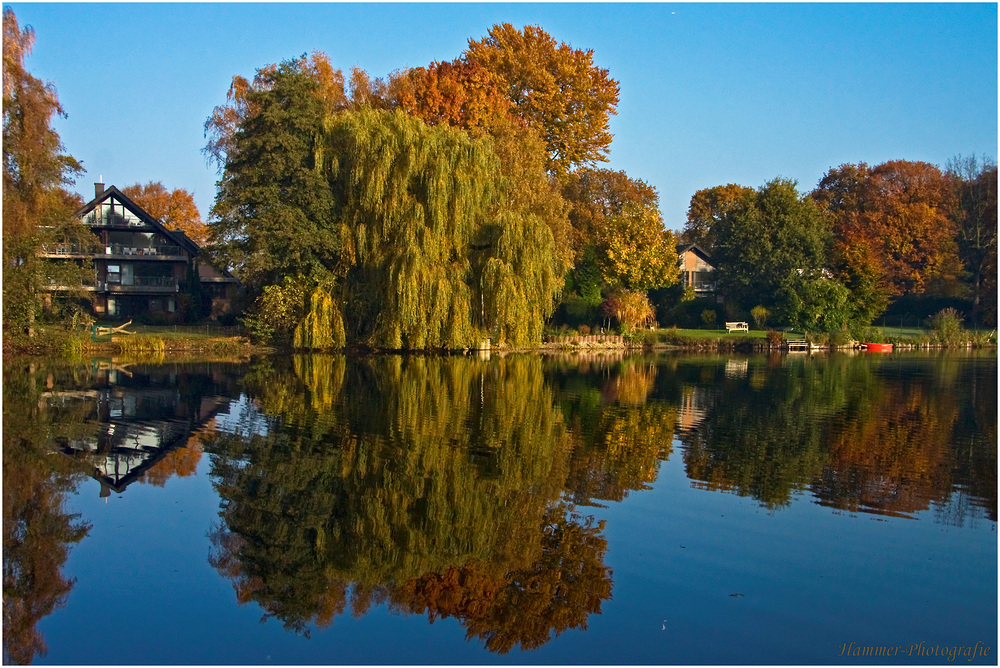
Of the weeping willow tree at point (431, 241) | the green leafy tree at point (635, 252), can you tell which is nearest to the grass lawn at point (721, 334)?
the green leafy tree at point (635, 252)

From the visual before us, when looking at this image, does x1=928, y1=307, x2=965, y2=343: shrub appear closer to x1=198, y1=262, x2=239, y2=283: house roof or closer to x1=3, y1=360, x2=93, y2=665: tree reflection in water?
x1=198, y1=262, x2=239, y2=283: house roof

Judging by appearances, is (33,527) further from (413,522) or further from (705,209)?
(705,209)

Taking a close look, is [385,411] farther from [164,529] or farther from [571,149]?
[571,149]

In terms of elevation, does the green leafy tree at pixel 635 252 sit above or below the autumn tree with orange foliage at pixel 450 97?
below

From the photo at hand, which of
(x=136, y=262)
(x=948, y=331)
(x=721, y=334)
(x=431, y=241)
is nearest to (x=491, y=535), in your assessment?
(x=431, y=241)

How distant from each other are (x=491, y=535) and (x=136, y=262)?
5015 centimetres

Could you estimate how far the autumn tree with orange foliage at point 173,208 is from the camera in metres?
77.6

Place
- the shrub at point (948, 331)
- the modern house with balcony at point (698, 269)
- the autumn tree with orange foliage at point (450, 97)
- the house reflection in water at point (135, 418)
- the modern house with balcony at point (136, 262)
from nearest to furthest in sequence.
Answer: the house reflection in water at point (135, 418) → the autumn tree with orange foliage at point (450, 97) → the modern house with balcony at point (136, 262) → the shrub at point (948, 331) → the modern house with balcony at point (698, 269)

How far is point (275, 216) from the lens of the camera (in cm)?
3759

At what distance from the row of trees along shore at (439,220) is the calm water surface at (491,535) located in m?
15.4

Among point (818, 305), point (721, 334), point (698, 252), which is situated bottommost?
point (721, 334)

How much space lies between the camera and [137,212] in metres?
53.4

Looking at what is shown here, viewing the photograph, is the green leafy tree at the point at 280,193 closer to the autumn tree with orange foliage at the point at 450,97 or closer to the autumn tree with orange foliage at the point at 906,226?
the autumn tree with orange foliage at the point at 450,97

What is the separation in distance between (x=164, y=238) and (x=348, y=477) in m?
45.8
